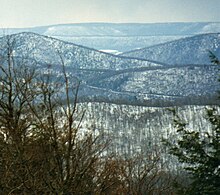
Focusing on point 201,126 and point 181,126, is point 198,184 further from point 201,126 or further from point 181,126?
point 201,126

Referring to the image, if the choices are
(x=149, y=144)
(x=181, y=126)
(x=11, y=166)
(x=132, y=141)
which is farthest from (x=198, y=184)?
(x=132, y=141)

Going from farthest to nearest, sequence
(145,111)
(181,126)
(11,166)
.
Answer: (145,111) < (181,126) < (11,166)

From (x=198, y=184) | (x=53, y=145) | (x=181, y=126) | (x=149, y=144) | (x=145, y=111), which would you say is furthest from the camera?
(x=145, y=111)

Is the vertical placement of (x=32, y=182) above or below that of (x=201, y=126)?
above

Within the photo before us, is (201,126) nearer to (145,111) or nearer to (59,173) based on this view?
(145,111)

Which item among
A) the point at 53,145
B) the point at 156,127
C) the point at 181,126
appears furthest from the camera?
the point at 156,127

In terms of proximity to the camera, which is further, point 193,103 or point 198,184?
point 193,103

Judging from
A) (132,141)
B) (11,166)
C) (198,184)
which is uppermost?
(11,166)

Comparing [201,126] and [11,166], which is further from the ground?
[11,166]

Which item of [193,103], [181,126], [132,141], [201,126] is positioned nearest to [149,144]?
[132,141]
